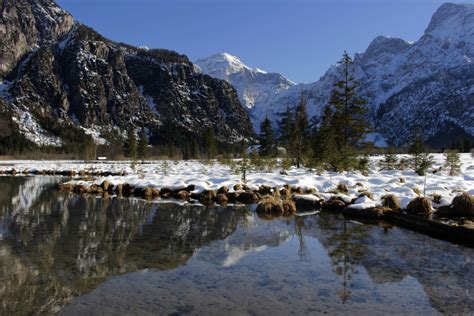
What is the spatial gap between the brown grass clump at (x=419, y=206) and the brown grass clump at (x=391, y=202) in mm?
603

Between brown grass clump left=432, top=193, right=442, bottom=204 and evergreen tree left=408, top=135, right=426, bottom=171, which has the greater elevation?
evergreen tree left=408, top=135, right=426, bottom=171

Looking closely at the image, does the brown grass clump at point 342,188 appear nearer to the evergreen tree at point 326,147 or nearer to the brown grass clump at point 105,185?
the evergreen tree at point 326,147

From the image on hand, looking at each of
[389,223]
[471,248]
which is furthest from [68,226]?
[471,248]

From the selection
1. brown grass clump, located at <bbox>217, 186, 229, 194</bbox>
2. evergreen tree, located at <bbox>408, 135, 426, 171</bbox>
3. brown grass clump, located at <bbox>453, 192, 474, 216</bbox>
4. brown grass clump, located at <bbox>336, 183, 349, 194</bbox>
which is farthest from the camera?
evergreen tree, located at <bbox>408, 135, 426, 171</bbox>

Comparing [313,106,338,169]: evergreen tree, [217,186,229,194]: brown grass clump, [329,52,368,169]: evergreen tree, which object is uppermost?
[329,52,368,169]: evergreen tree

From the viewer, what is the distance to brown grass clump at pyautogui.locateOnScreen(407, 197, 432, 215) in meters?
17.6

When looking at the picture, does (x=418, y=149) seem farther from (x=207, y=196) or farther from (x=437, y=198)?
(x=207, y=196)

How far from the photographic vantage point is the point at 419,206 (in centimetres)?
1767

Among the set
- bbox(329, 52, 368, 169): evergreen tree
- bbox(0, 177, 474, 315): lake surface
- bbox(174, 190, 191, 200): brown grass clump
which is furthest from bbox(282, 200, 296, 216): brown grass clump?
bbox(329, 52, 368, 169): evergreen tree

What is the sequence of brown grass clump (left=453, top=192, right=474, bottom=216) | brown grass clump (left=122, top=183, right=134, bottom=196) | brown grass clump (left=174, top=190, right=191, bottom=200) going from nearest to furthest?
brown grass clump (left=453, top=192, right=474, bottom=216) < brown grass clump (left=174, top=190, right=191, bottom=200) < brown grass clump (left=122, top=183, right=134, bottom=196)

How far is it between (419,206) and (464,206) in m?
1.78

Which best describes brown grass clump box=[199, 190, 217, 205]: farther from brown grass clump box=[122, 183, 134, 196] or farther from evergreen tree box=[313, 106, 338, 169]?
evergreen tree box=[313, 106, 338, 169]

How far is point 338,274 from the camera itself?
31.0 feet

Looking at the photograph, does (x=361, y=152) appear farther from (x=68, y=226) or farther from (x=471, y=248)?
(x=68, y=226)
